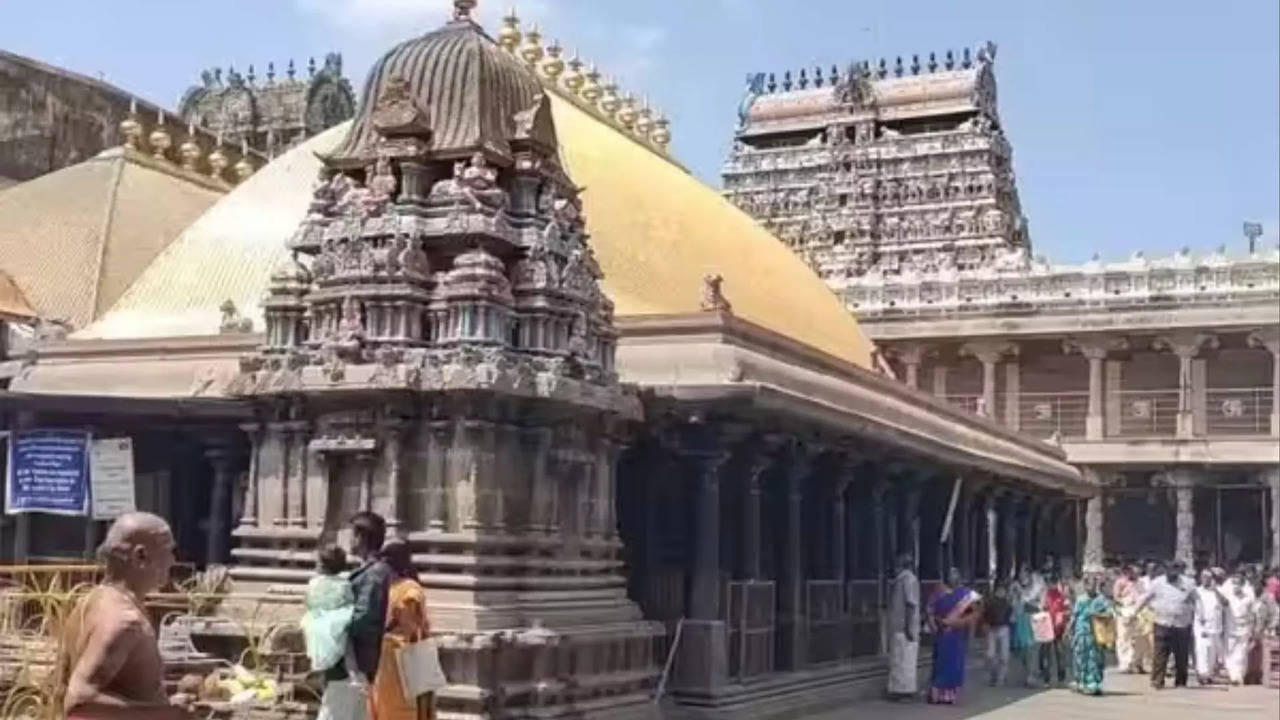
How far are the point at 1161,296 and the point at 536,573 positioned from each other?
36629 millimetres

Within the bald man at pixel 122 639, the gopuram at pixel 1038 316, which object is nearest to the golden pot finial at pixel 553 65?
the bald man at pixel 122 639

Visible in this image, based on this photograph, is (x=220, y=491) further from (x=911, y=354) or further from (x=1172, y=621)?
(x=911, y=354)

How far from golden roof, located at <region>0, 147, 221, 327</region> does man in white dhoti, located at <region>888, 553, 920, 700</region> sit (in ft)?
31.0

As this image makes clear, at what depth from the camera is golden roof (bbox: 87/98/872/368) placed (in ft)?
57.0

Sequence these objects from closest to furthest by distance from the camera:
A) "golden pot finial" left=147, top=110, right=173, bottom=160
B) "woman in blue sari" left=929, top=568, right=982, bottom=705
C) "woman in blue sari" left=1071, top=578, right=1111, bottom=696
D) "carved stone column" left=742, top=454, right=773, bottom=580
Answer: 1. "carved stone column" left=742, top=454, right=773, bottom=580
2. "woman in blue sari" left=929, top=568, right=982, bottom=705
3. "woman in blue sari" left=1071, top=578, right=1111, bottom=696
4. "golden pot finial" left=147, top=110, right=173, bottom=160

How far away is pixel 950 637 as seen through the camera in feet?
59.8

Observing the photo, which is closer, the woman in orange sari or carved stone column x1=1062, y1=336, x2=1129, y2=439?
the woman in orange sari

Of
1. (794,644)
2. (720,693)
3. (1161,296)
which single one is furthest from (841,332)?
(1161,296)

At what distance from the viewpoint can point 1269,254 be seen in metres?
45.7

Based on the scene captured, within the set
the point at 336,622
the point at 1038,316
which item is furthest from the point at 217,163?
the point at 1038,316

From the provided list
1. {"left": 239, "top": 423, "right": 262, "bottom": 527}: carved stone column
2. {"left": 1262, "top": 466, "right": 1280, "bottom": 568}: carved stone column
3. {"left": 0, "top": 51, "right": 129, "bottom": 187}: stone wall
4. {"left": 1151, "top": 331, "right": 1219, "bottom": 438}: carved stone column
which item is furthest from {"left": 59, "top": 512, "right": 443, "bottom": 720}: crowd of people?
{"left": 1151, "top": 331, "right": 1219, "bottom": 438}: carved stone column

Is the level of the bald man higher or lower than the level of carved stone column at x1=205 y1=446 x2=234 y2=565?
lower

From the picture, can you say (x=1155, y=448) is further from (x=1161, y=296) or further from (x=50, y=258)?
(x=50, y=258)

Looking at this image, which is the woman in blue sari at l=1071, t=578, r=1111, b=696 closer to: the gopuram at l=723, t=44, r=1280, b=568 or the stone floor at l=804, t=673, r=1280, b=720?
the stone floor at l=804, t=673, r=1280, b=720
